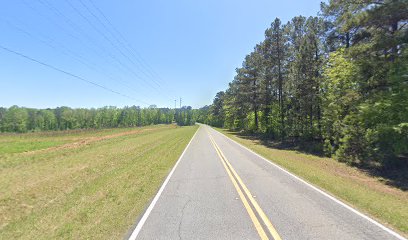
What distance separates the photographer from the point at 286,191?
9688 mm

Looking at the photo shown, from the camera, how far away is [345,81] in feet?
73.0

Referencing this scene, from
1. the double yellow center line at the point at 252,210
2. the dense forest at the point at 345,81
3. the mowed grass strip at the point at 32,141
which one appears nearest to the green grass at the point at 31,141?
the mowed grass strip at the point at 32,141

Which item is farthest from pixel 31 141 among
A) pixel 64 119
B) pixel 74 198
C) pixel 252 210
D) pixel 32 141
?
pixel 64 119

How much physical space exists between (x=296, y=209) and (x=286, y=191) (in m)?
2.12

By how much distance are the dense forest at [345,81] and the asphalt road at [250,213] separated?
795cm

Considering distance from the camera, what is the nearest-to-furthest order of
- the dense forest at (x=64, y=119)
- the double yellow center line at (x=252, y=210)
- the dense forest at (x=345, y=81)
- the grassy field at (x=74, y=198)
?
the double yellow center line at (x=252, y=210) → the grassy field at (x=74, y=198) → the dense forest at (x=345, y=81) → the dense forest at (x=64, y=119)

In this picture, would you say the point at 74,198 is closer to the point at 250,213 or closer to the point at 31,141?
the point at 250,213

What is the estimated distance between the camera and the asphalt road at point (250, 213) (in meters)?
5.96

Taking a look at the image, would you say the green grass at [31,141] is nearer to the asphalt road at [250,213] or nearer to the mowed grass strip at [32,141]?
the mowed grass strip at [32,141]

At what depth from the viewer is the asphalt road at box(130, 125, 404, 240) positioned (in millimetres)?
5965

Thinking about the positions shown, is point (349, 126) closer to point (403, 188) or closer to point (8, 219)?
point (403, 188)

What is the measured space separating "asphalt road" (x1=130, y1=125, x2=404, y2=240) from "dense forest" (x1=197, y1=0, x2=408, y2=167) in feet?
26.1

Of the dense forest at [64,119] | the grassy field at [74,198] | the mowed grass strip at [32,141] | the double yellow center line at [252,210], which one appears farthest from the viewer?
the dense forest at [64,119]

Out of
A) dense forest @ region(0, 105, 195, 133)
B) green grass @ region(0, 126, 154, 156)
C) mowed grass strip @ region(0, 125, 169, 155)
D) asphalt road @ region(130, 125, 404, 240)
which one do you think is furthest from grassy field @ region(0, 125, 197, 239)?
dense forest @ region(0, 105, 195, 133)
